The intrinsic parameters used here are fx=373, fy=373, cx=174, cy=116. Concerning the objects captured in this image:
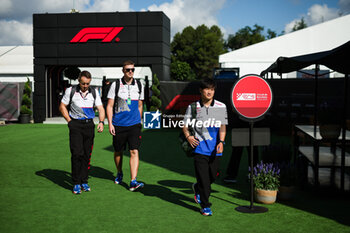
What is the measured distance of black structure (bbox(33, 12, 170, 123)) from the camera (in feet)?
65.2

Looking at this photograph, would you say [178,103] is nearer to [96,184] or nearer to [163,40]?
[163,40]

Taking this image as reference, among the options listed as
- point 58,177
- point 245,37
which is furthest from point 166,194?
point 245,37

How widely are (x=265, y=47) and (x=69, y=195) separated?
26.8m

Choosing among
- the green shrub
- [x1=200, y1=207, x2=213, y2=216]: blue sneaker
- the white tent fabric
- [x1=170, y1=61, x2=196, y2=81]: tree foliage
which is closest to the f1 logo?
the green shrub

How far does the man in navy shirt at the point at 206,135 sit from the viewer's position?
478 cm

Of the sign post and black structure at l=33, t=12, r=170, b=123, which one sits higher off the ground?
black structure at l=33, t=12, r=170, b=123

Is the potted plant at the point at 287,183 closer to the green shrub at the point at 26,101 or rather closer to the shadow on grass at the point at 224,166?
the shadow on grass at the point at 224,166

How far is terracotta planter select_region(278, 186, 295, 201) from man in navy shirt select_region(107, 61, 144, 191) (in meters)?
2.24

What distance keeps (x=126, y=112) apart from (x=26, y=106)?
15.6 meters

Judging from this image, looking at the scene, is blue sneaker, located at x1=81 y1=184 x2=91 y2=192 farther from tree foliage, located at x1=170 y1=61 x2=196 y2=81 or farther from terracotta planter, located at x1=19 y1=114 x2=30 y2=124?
tree foliage, located at x1=170 y1=61 x2=196 y2=81

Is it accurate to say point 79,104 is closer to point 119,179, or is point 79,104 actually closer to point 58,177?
point 119,179

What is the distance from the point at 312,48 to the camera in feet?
96.4

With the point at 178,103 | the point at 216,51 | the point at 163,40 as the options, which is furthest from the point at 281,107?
the point at 216,51

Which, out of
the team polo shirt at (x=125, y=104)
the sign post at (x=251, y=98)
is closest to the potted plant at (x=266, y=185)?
the sign post at (x=251, y=98)
